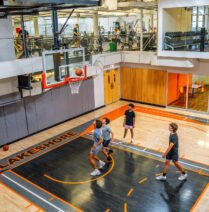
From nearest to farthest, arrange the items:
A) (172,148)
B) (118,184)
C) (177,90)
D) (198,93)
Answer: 1. (172,148)
2. (118,184)
3. (198,93)
4. (177,90)

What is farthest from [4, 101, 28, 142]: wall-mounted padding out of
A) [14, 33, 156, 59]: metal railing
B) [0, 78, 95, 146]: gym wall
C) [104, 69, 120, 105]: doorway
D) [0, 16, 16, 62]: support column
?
[104, 69, 120, 105]: doorway

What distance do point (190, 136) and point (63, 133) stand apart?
6213 mm

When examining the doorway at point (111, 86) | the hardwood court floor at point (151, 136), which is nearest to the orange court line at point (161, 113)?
the hardwood court floor at point (151, 136)

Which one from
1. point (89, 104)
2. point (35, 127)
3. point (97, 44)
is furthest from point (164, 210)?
point (97, 44)

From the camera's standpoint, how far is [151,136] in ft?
39.4

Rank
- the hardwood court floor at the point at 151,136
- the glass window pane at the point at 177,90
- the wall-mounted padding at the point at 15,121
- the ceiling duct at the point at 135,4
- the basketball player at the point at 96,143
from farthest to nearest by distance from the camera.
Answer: the glass window pane at the point at 177,90 < the ceiling duct at the point at 135,4 < the wall-mounted padding at the point at 15,121 < the hardwood court floor at the point at 151,136 < the basketball player at the point at 96,143

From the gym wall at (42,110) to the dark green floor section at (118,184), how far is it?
7.94 ft

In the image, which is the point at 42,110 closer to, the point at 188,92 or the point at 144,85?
the point at 144,85

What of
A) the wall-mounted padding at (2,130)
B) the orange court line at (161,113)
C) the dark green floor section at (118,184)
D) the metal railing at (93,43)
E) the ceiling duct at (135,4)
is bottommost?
the dark green floor section at (118,184)

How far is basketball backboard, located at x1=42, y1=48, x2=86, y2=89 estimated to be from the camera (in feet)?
33.6

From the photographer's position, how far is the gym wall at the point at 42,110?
11.7 meters

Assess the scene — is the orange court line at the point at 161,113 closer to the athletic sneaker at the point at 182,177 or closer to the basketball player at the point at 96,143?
the athletic sneaker at the point at 182,177

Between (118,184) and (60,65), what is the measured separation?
547 centimetres

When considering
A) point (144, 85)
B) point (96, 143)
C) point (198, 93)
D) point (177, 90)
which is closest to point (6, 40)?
point (96, 143)
